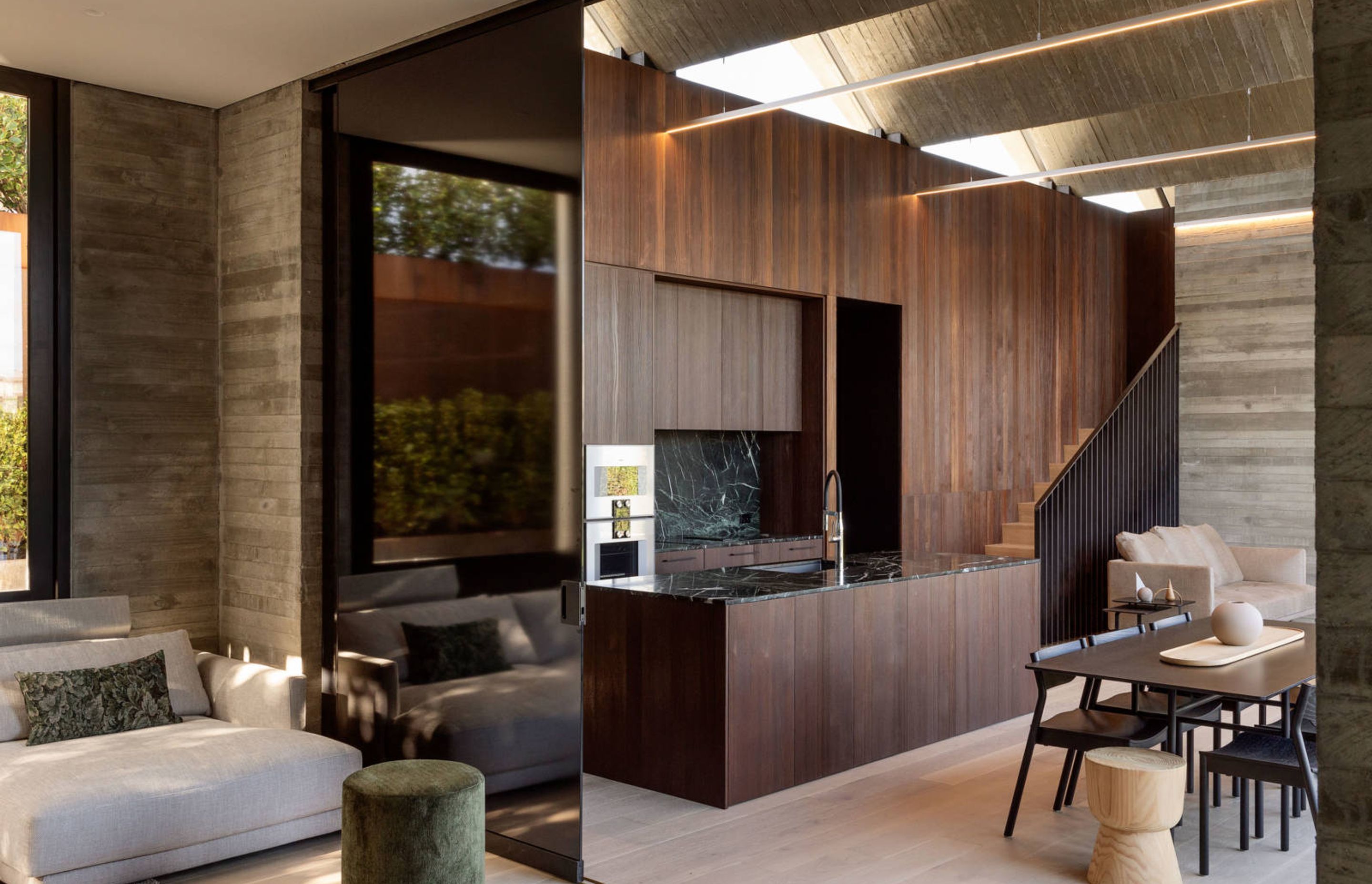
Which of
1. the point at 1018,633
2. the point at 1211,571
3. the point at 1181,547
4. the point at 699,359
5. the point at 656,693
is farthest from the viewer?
the point at 1181,547

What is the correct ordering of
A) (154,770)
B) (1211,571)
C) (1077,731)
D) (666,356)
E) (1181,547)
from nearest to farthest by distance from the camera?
(154,770) → (1077,731) → (666,356) → (1211,571) → (1181,547)

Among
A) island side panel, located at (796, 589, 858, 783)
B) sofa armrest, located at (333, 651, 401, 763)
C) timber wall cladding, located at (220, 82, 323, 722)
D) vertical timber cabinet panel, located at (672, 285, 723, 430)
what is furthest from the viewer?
vertical timber cabinet panel, located at (672, 285, 723, 430)

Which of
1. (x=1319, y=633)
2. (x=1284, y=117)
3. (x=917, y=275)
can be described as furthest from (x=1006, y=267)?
(x=1319, y=633)

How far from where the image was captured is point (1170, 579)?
28.1 ft

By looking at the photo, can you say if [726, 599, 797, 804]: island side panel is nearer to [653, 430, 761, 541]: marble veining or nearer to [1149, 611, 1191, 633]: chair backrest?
[1149, 611, 1191, 633]: chair backrest

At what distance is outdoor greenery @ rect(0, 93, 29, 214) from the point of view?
507 centimetres

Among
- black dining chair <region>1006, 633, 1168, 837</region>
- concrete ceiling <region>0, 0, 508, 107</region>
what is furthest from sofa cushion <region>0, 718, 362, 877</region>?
concrete ceiling <region>0, 0, 508, 107</region>

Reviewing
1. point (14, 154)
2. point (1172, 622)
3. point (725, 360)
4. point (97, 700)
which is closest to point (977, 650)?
point (1172, 622)

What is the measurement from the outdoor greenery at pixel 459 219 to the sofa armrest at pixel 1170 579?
6.01 metres

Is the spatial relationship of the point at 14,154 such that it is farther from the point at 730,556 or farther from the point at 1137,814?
the point at 1137,814

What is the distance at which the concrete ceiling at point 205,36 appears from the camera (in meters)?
4.24

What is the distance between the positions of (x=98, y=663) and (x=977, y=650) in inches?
170

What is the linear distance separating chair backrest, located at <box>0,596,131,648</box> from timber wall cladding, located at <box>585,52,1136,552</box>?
3.35 m

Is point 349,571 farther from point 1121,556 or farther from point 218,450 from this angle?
point 1121,556
